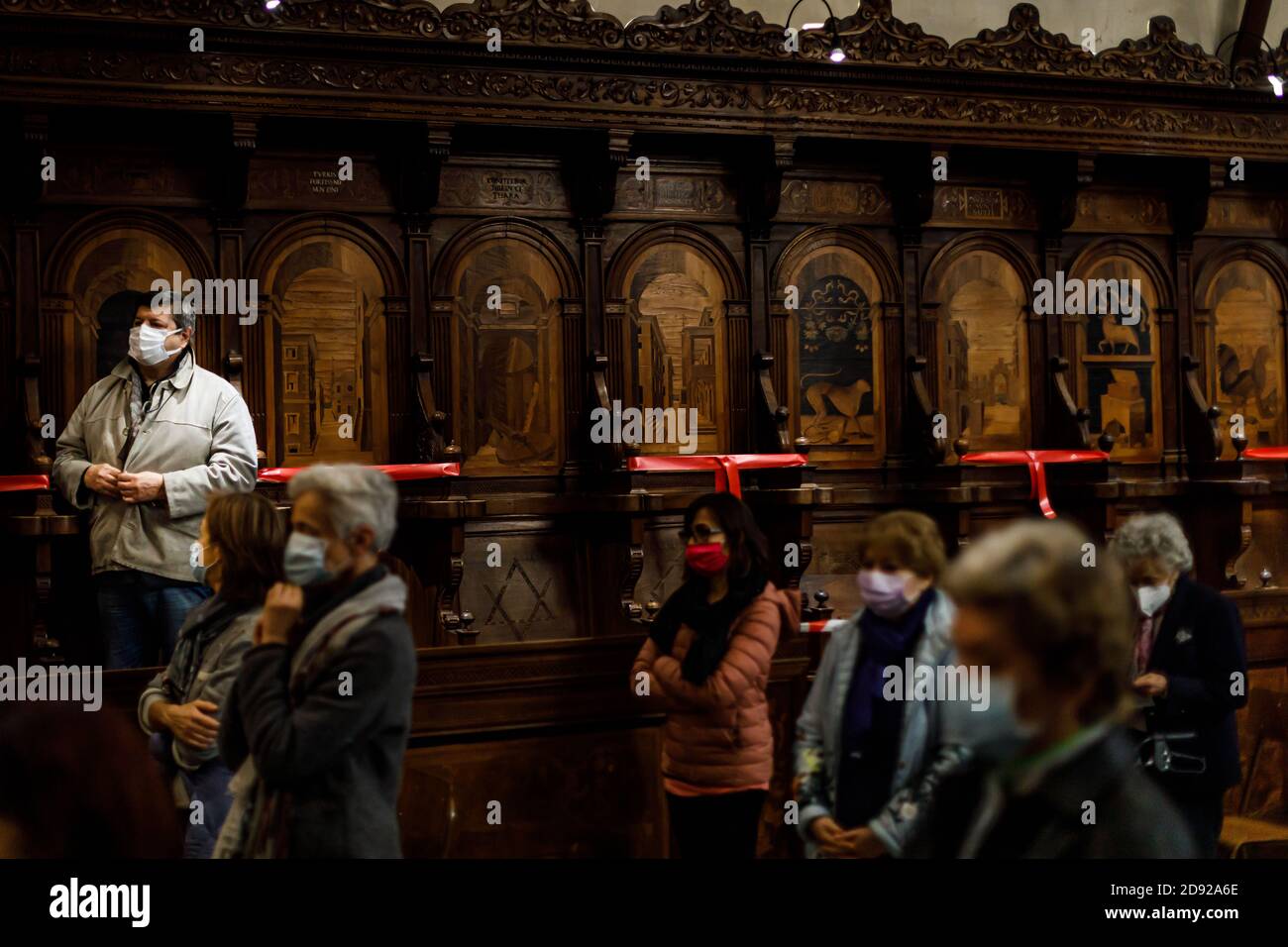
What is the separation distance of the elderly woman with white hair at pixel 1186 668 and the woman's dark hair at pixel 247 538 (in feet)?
6.74

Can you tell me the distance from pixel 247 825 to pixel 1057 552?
64.0 inches

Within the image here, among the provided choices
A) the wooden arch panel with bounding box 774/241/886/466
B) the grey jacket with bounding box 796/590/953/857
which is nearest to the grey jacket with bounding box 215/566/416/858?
the grey jacket with bounding box 796/590/953/857

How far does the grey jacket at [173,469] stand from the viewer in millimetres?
4215

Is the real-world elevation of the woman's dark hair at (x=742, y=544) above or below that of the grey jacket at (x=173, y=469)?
below

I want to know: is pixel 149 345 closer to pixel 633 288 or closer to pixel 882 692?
pixel 633 288

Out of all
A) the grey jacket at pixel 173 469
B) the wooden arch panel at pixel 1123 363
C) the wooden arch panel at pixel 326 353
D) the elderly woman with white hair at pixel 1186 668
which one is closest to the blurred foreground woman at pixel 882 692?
the elderly woman with white hair at pixel 1186 668

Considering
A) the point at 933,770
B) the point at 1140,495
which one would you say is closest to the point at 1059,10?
the point at 1140,495

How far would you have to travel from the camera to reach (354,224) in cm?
627

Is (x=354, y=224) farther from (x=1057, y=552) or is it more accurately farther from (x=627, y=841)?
(x=1057, y=552)

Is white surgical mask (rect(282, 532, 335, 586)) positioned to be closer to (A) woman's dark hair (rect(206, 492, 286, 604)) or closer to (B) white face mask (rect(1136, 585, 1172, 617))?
(A) woman's dark hair (rect(206, 492, 286, 604))

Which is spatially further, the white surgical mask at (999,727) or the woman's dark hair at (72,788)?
the woman's dark hair at (72,788)

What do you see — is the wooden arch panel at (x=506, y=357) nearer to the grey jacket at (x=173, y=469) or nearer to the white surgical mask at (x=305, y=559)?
the grey jacket at (x=173, y=469)

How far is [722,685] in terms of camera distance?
351cm

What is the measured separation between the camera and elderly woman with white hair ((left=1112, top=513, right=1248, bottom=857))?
3326 millimetres
